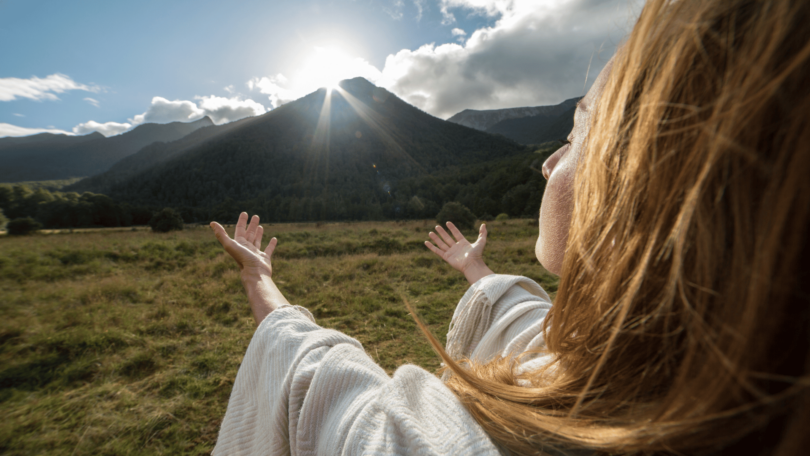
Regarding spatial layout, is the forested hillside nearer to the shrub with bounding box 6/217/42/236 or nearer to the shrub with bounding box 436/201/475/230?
the shrub with bounding box 6/217/42/236

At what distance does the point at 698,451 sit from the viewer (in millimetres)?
489

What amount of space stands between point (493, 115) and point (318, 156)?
93.8m

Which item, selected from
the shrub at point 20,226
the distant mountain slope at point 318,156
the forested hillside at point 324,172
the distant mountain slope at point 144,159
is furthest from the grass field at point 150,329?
the distant mountain slope at point 144,159

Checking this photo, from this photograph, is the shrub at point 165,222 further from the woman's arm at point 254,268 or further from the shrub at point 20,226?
the woman's arm at point 254,268

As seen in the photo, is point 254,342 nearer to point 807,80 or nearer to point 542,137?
point 807,80

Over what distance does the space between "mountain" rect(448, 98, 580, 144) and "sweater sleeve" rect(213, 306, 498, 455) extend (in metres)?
133

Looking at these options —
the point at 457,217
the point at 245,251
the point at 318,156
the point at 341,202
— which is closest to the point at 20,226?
the point at 245,251

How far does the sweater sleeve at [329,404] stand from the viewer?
27.8 inches

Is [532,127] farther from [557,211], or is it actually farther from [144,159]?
[557,211]

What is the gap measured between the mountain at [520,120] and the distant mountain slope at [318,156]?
115ft

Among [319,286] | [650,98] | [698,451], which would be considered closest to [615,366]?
[698,451]

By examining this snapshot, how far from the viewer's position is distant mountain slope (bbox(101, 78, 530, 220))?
73.2 m

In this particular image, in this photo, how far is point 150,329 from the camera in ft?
15.6

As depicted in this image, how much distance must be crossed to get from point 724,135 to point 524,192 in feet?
149
